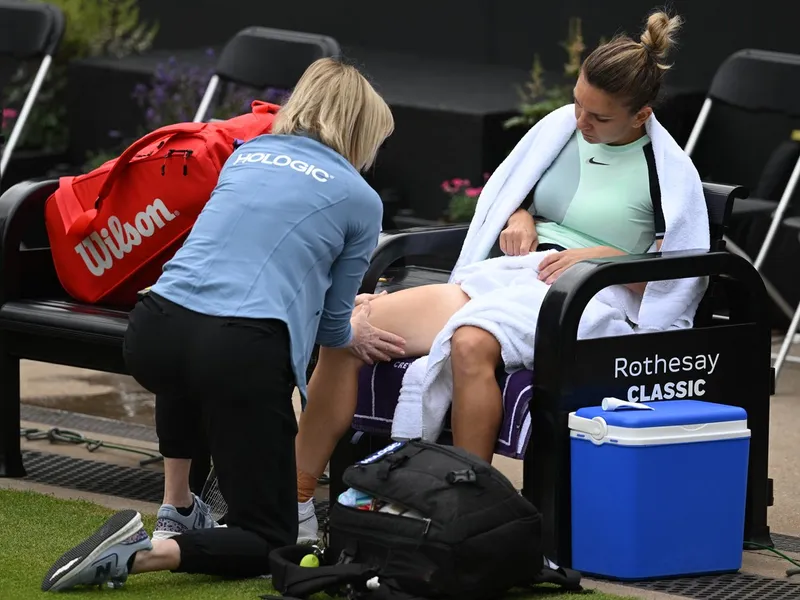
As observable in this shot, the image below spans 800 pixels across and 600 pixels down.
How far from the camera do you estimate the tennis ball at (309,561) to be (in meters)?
3.81

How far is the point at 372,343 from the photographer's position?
14.0 ft

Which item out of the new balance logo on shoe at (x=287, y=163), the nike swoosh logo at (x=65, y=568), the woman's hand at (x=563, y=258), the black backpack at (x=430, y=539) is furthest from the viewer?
the woman's hand at (x=563, y=258)

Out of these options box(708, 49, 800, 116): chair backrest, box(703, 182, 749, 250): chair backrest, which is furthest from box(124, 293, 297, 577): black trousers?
box(708, 49, 800, 116): chair backrest

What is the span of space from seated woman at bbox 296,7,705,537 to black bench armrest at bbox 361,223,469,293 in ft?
0.85

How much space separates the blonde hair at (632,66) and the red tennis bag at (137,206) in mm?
986

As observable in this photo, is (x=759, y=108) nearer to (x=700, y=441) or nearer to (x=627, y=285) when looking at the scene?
(x=627, y=285)

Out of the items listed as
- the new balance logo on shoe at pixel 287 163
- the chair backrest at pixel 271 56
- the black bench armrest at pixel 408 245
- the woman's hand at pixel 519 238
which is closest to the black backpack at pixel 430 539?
the new balance logo on shoe at pixel 287 163

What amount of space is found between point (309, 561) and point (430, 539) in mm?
340

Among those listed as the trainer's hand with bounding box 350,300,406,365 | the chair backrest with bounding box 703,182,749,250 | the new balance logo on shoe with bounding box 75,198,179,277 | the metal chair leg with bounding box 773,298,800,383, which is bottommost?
the metal chair leg with bounding box 773,298,800,383

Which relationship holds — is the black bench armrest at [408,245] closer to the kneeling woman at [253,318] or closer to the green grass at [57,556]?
the kneeling woman at [253,318]

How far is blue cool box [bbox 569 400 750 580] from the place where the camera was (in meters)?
3.99

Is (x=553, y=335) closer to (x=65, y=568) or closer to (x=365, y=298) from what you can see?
(x=365, y=298)

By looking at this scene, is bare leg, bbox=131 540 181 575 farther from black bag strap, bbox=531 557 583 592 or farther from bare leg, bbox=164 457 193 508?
black bag strap, bbox=531 557 583 592

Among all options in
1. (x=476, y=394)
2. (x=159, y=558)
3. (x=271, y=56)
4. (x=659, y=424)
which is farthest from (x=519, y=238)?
(x=271, y=56)
